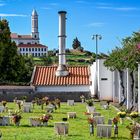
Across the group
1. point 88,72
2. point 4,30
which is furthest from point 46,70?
point 4,30

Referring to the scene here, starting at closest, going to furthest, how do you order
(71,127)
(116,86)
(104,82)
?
1. (71,127)
2. (116,86)
3. (104,82)

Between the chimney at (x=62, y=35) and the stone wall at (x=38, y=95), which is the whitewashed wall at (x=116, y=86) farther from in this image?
the chimney at (x=62, y=35)

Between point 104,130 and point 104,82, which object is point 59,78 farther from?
point 104,130

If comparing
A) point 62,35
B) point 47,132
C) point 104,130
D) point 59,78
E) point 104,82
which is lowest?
point 47,132

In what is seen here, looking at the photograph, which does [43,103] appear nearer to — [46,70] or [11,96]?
[11,96]

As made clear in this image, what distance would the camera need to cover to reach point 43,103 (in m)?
44.7

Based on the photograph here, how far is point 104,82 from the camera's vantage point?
5422cm

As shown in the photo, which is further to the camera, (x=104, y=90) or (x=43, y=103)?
(x=104, y=90)

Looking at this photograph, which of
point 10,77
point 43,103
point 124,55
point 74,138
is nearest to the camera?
point 74,138

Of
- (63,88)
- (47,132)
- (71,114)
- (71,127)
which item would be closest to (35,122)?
(71,127)

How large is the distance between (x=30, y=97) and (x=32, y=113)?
14.1 metres

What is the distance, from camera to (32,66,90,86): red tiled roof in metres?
56.7

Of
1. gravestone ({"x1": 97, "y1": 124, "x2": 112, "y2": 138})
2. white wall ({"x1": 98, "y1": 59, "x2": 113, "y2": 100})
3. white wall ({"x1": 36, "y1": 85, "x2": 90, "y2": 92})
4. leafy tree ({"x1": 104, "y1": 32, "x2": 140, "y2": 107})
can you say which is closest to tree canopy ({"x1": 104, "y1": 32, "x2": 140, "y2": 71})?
leafy tree ({"x1": 104, "y1": 32, "x2": 140, "y2": 107})

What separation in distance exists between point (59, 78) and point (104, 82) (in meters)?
5.80
